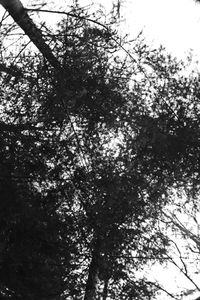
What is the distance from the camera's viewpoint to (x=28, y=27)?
A: 20.4 ft

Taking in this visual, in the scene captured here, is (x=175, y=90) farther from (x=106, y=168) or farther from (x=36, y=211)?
(x=36, y=211)

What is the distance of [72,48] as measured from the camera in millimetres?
6879

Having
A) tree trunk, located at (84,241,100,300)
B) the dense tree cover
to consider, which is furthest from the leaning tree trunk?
tree trunk, located at (84,241,100,300)

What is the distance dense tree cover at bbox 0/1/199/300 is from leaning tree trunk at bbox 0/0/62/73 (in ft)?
0.43

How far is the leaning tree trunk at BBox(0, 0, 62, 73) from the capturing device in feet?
19.3

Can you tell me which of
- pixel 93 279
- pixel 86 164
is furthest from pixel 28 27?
pixel 93 279

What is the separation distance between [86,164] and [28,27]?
2.77m

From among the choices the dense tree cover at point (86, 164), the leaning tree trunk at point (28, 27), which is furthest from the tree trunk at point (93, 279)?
the leaning tree trunk at point (28, 27)

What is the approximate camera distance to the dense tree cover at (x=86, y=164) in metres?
6.35

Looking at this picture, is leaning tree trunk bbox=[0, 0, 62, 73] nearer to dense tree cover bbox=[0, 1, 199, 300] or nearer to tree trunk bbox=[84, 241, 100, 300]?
dense tree cover bbox=[0, 1, 199, 300]

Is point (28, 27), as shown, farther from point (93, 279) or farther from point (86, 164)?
point (93, 279)

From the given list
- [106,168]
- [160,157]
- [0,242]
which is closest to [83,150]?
[106,168]

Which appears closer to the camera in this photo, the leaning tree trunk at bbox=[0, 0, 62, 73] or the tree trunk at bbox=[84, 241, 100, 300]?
the leaning tree trunk at bbox=[0, 0, 62, 73]

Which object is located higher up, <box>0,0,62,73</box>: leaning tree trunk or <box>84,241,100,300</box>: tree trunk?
<box>0,0,62,73</box>: leaning tree trunk
